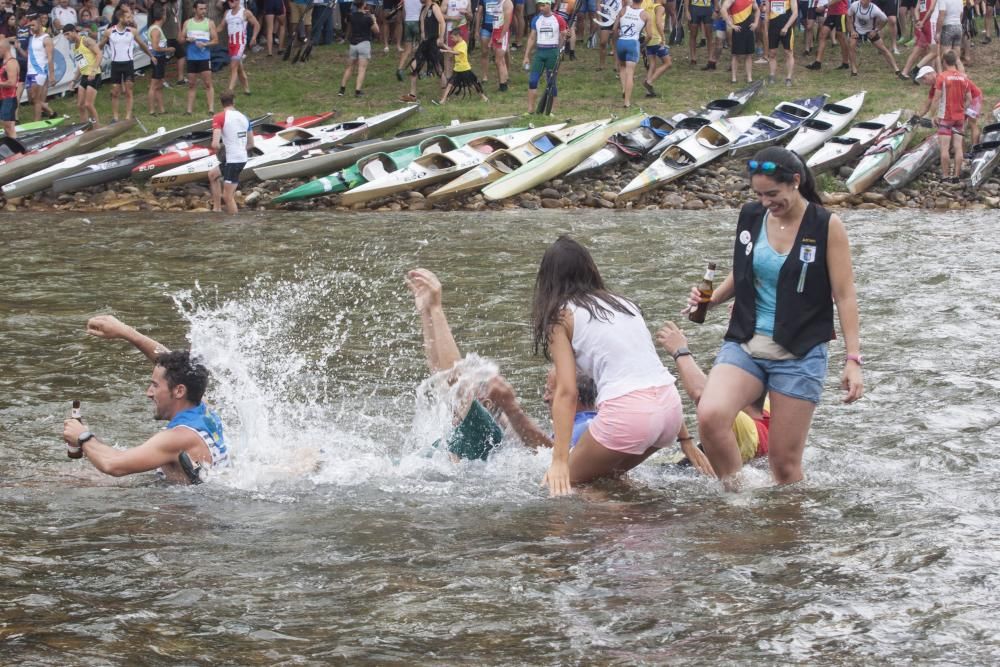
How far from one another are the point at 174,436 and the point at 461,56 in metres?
17.6

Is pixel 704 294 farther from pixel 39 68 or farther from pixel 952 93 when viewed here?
pixel 39 68

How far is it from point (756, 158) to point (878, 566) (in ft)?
6.42

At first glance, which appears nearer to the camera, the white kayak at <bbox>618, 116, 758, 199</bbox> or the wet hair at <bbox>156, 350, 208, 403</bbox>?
the wet hair at <bbox>156, 350, 208, 403</bbox>

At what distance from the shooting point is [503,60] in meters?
24.1

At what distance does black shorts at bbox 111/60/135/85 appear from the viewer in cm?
2262

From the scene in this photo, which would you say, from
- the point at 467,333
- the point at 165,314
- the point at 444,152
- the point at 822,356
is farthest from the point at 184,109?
the point at 822,356

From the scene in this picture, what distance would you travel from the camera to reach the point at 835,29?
24.7 metres

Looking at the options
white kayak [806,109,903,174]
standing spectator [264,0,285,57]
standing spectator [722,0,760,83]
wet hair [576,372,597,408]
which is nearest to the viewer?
wet hair [576,372,597,408]

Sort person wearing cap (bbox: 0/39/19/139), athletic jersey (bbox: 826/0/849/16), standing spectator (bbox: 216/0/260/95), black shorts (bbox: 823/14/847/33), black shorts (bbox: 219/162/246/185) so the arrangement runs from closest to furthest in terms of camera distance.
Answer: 1. black shorts (bbox: 219/162/246/185)
2. person wearing cap (bbox: 0/39/19/139)
3. standing spectator (bbox: 216/0/260/95)
4. athletic jersey (bbox: 826/0/849/16)
5. black shorts (bbox: 823/14/847/33)

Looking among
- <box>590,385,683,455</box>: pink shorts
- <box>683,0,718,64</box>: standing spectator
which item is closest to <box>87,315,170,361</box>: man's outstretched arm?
<box>590,385,683,455</box>: pink shorts

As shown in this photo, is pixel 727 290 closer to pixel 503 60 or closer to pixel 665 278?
pixel 665 278

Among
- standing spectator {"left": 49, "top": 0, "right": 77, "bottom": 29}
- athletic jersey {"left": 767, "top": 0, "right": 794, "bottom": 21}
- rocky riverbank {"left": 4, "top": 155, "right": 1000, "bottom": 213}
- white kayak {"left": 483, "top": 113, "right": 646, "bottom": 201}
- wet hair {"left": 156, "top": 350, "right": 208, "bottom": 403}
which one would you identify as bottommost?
rocky riverbank {"left": 4, "top": 155, "right": 1000, "bottom": 213}

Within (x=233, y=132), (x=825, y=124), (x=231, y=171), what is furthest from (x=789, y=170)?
(x=825, y=124)

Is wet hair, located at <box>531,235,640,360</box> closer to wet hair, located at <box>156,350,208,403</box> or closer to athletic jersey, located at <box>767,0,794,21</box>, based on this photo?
wet hair, located at <box>156,350,208,403</box>
